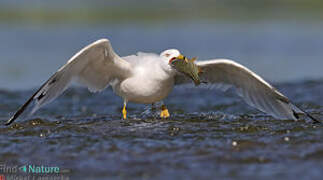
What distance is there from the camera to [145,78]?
8336 mm

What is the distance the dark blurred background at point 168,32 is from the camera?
17906 mm

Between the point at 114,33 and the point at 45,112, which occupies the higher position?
the point at 114,33

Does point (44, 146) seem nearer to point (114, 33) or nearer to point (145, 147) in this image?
point (145, 147)

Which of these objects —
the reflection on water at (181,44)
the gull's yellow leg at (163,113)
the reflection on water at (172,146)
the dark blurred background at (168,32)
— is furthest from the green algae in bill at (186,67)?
the reflection on water at (181,44)

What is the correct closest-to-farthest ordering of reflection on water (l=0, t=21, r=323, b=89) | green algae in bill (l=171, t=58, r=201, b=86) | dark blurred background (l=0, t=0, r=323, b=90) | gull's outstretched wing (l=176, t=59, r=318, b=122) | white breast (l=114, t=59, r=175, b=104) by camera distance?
green algae in bill (l=171, t=58, r=201, b=86) < white breast (l=114, t=59, r=175, b=104) < gull's outstretched wing (l=176, t=59, r=318, b=122) < reflection on water (l=0, t=21, r=323, b=89) < dark blurred background (l=0, t=0, r=323, b=90)

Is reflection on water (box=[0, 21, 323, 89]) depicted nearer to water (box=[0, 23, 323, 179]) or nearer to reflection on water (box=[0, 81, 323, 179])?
water (box=[0, 23, 323, 179])

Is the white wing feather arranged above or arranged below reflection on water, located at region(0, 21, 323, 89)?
below

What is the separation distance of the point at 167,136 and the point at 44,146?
62.0 inches

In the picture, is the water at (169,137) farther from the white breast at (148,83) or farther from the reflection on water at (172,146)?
the white breast at (148,83)

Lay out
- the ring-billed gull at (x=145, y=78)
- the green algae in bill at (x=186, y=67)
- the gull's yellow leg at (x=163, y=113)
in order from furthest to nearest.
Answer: the gull's yellow leg at (x=163, y=113), the ring-billed gull at (x=145, y=78), the green algae in bill at (x=186, y=67)

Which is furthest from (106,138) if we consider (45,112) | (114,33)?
(114,33)

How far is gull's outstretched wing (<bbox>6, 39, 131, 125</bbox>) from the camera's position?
795 cm

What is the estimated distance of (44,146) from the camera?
7.38m

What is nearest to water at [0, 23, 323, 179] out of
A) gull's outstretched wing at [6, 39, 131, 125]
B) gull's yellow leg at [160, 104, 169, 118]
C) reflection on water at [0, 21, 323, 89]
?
gull's yellow leg at [160, 104, 169, 118]
